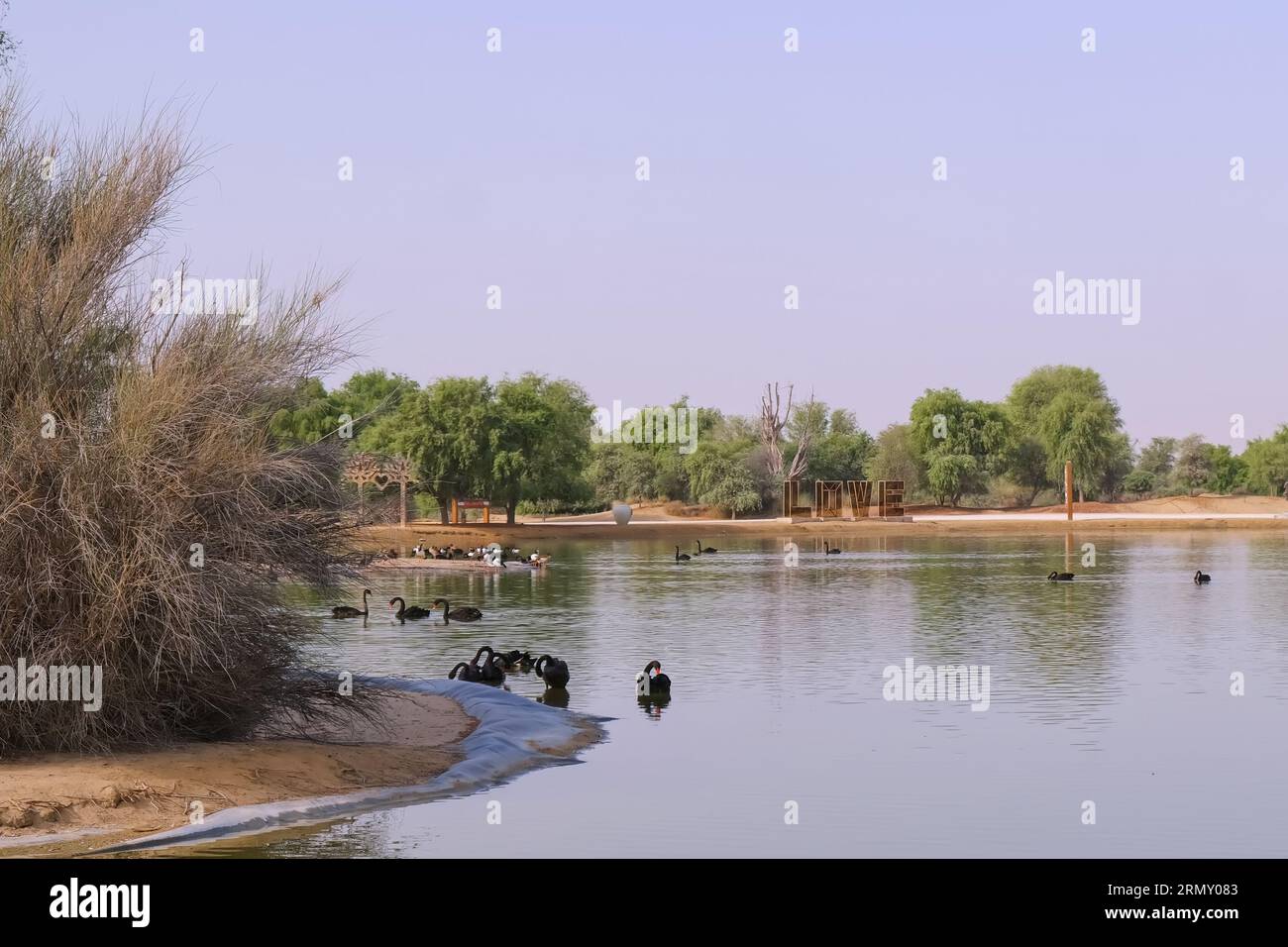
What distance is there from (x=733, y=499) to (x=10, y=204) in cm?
7826

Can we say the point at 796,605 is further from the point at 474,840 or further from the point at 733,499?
the point at 733,499

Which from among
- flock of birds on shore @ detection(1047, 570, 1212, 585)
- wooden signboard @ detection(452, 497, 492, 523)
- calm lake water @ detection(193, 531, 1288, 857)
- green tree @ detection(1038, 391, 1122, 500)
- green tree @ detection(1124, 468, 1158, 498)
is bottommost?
calm lake water @ detection(193, 531, 1288, 857)

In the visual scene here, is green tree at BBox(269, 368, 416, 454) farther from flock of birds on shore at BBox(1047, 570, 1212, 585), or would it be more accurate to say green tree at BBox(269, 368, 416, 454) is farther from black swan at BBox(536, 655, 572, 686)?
flock of birds on shore at BBox(1047, 570, 1212, 585)

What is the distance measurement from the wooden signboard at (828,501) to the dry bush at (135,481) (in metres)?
70.5

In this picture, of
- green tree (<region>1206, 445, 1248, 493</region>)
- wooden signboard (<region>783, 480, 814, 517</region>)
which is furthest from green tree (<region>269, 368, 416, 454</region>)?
green tree (<region>1206, 445, 1248, 493</region>)

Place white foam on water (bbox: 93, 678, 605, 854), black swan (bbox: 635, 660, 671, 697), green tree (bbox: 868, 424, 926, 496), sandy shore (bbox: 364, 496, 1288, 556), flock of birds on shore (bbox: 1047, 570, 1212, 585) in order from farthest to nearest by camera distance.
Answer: green tree (bbox: 868, 424, 926, 496) < sandy shore (bbox: 364, 496, 1288, 556) < flock of birds on shore (bbox: 1047, 570, 1212, 585) < black swan (bbox: 635, 660, 671, 697) < white foam on water (bbox: 93, 678, 605, 854)

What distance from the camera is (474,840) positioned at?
12289 millimetres

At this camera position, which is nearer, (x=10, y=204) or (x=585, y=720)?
(x=10, y=204)

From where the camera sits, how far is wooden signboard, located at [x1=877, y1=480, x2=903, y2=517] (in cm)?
8525

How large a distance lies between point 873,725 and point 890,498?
6959 centimetres

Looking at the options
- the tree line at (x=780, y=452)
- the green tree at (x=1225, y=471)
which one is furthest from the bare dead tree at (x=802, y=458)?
the green tree at (x=1225, y=471)

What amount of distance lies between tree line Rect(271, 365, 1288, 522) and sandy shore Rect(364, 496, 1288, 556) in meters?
3.34

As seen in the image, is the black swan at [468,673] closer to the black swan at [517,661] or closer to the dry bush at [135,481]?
the black swan at [517,661]
